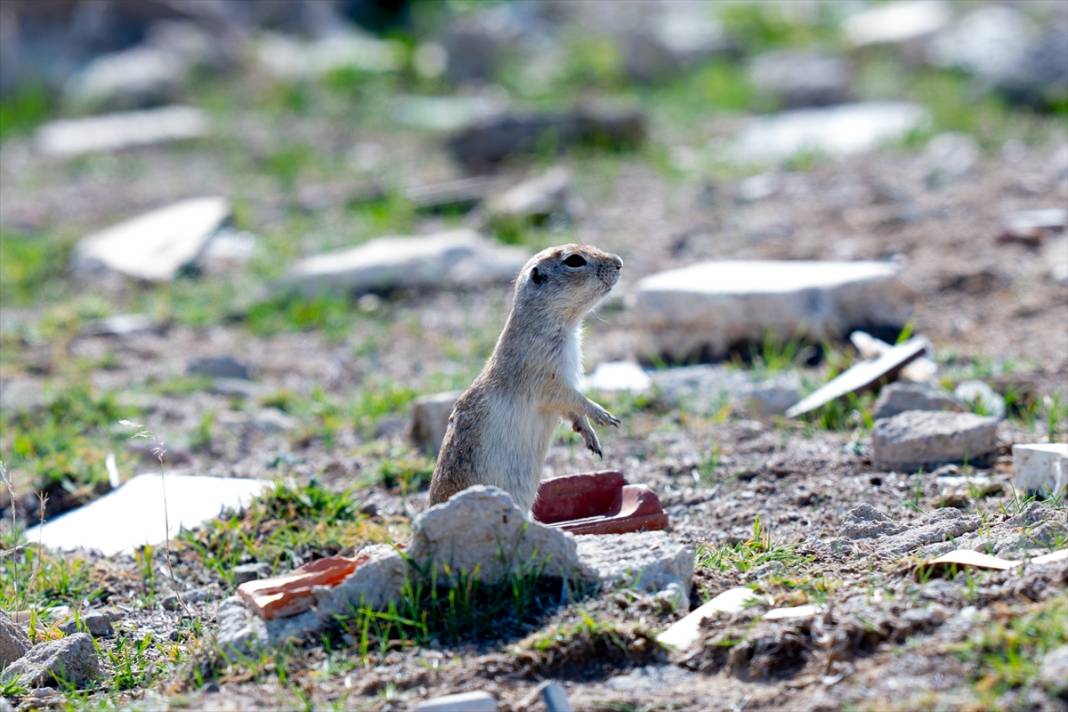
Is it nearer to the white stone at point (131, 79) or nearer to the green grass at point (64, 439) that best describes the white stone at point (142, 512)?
the green grass at point (64, 439)

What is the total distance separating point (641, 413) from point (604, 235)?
136 inches

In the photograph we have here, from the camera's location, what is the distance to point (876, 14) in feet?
56.4

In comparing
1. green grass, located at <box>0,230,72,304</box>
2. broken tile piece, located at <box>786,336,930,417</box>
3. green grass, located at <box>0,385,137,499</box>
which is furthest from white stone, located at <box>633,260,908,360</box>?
green grass, located at <box>0,230,72,304</box>

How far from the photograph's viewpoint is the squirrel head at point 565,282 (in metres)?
5.29

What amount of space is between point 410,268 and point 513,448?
4776 mm

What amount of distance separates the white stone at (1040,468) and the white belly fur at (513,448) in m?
1.67

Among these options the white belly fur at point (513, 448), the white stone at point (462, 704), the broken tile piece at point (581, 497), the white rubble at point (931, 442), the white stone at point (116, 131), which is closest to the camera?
the white stone at point (462, 704)

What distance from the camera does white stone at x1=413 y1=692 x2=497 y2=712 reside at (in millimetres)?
3578

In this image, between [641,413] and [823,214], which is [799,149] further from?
[641,413]

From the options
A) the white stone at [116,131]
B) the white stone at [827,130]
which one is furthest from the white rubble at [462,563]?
the white stone at [116,131]

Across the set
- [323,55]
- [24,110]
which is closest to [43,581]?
[24,110]

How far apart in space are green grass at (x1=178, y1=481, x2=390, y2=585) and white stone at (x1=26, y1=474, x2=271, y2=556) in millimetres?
104

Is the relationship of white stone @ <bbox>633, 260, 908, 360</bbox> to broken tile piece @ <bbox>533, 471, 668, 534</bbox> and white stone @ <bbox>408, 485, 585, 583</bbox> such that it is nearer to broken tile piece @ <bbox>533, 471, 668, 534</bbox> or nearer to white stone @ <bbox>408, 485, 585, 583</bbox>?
broken tile piece @ <bbox>533, 471, 668, 534</bbox>

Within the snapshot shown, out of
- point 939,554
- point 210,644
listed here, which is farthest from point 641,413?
point 210,644
